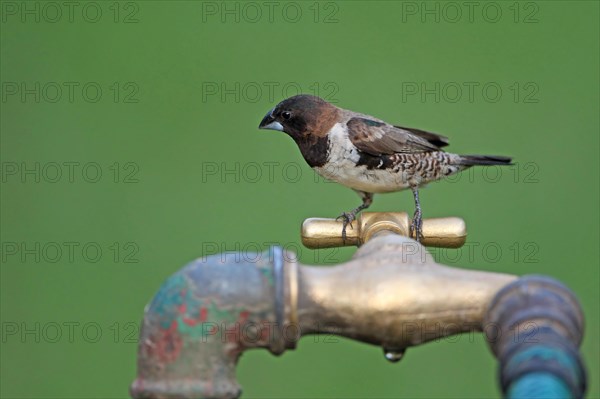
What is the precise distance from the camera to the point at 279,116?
2783 mm

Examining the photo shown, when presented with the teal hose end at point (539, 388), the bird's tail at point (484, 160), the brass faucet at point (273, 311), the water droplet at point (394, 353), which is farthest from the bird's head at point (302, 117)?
the teal hose end at point (539, 388)

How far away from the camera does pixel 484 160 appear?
3.11 metres

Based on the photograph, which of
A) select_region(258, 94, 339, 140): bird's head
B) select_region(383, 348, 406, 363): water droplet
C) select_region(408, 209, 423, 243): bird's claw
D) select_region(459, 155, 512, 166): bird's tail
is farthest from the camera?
select_region(459, 155, 512, 166): bird's tail

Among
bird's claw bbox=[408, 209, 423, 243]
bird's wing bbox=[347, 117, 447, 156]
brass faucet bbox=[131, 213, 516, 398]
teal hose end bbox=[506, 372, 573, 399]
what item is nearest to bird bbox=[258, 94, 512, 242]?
bird's wing bbox=[347, 117, 447, 156]

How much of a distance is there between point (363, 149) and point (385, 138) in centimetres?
10

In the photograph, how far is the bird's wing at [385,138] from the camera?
2926 mm

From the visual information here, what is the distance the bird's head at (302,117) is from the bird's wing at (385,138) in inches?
4.5

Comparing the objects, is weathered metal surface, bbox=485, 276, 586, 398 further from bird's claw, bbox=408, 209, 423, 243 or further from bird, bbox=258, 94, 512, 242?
bird, bbox=258, 94, 512, 242

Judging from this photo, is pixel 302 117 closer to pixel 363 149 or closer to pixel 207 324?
pixel 363 149

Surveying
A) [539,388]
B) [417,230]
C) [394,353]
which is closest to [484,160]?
[417,230]

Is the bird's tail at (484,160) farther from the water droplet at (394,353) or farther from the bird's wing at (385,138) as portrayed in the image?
the water droplet at (394,353)

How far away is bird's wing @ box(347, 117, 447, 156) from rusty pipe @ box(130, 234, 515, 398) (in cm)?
161

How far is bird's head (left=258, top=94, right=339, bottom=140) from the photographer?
2729 millimetres

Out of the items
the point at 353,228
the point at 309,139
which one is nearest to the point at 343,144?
the point at 309,139
